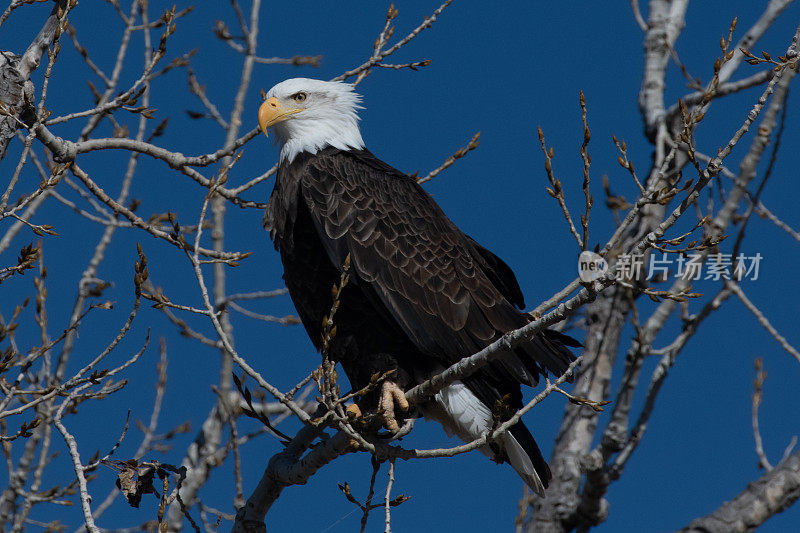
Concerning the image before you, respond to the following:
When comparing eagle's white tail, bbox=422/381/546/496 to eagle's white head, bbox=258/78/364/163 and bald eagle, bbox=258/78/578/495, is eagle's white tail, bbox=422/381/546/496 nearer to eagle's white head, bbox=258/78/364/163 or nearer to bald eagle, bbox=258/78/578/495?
bald eagle, bbox=258/78/578/495

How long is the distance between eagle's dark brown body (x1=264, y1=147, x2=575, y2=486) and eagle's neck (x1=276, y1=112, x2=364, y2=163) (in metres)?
0.23

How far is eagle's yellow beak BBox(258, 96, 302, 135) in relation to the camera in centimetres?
489

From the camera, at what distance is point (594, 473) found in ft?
18.7

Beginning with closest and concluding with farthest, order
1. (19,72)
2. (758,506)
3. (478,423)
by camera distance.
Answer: (19,72) → (478,423) → (758,506)

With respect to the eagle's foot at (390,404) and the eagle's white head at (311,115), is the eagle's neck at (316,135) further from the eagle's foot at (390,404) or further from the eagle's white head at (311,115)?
the eagle's foot at (390,404)

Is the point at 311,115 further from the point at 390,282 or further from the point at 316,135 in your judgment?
the point at 390,282

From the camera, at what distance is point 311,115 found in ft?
16.8

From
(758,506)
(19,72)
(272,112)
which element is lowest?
(758,506)

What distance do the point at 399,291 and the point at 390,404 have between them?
0.56 metres

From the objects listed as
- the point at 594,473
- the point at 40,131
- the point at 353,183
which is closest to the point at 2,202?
the point at 40,131

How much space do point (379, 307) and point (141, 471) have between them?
54.5 inches

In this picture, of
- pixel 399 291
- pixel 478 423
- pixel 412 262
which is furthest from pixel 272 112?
pixel 478 423

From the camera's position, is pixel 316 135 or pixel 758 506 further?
pixel 316 135

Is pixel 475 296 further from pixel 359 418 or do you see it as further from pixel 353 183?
pixel 359 418
